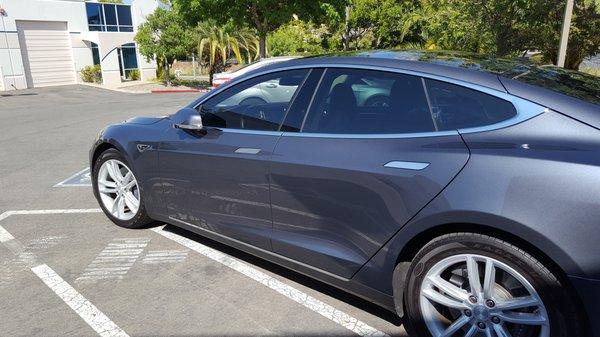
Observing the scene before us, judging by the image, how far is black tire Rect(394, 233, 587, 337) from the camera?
208cm

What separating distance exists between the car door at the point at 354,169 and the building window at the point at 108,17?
106 feet

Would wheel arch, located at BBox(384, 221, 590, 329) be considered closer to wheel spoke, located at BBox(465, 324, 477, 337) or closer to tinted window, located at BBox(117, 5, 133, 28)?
wheel spoke, located at BBox(465, 324, 477, 337)

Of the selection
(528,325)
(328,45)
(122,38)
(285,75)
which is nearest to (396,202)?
(528,325)

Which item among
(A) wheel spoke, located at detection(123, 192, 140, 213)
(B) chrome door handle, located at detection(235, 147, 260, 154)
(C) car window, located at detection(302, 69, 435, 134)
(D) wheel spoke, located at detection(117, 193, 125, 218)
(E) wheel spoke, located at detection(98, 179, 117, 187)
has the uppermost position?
(C) car window, located at detection(302, 69, 435, 134)

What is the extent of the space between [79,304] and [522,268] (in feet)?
8.96

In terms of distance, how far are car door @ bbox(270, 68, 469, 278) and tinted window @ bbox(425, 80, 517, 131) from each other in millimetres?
47

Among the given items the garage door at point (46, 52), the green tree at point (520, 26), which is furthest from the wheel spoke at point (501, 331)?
the garage door at point (46, 52)

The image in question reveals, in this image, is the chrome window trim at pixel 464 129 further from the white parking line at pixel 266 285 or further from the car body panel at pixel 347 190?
the white parking line at pixel 266 285

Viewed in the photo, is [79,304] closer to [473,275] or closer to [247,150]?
[247,150]

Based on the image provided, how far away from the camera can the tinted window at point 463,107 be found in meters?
2.34

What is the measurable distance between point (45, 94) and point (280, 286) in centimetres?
2535

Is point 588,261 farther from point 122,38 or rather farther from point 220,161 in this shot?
point 122,38

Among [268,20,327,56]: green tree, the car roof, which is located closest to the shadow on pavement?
the car roof

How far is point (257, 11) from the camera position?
1780 centimetres
